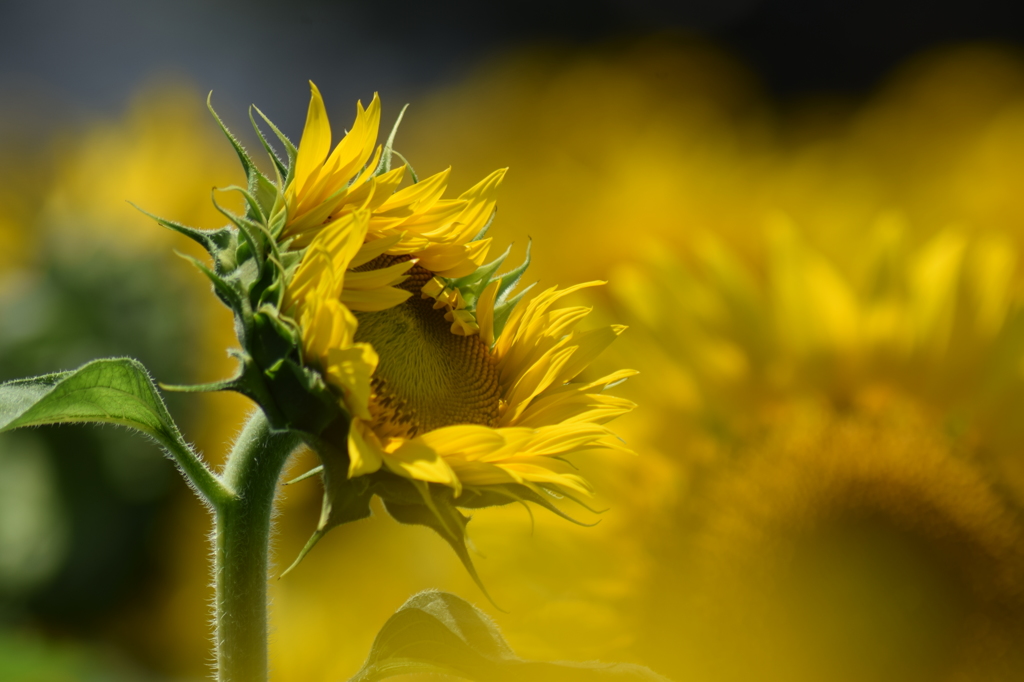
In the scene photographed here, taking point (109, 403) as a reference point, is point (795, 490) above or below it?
above

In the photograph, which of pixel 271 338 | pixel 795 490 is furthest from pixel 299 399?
pixel 795 490

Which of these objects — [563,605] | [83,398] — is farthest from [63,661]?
[83,398]

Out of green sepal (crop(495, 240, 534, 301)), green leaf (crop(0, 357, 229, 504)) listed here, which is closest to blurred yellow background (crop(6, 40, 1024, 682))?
green sepal (crop(495, 240, 534, 301))

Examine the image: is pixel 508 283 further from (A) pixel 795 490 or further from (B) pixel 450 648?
(A) pixel 795 490

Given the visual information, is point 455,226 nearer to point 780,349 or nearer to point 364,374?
point 364,374

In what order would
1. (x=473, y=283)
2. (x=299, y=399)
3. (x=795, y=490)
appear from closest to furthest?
(x=299, y=399) → (x=473, y=283) → (x=795, y=490)

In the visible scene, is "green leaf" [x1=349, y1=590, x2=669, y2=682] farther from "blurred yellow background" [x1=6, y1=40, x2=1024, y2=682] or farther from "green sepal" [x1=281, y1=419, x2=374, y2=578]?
"blurred yellow background" [x1=6, y1=40, x2=1024, y2=682]
